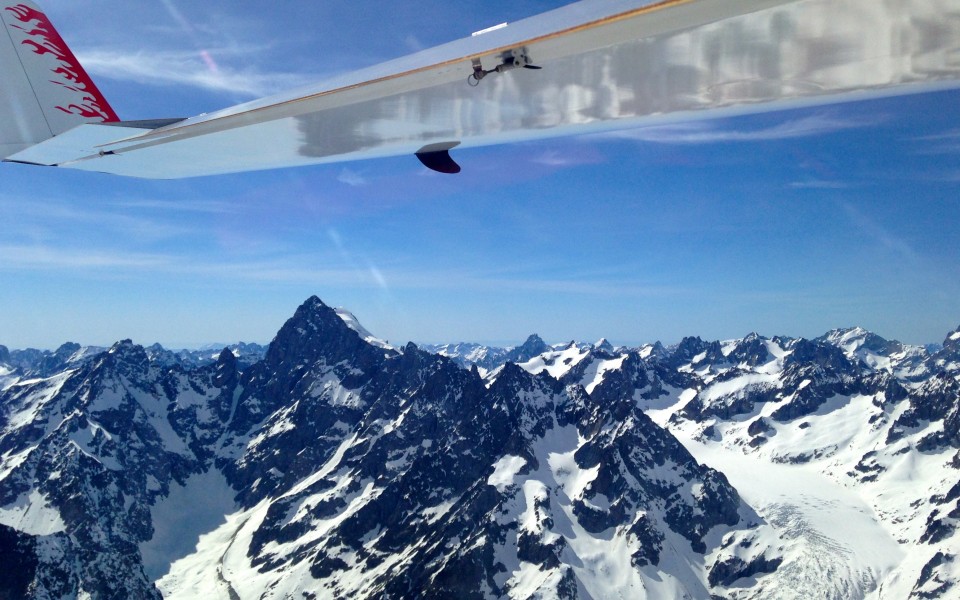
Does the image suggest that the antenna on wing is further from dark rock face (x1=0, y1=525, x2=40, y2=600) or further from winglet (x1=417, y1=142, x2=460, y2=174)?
dark rock face (x1=0, y1=525, x2=40, y2=600)

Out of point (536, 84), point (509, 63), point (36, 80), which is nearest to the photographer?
point (509, 63)

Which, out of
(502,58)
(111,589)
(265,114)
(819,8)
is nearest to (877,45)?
(819,8)

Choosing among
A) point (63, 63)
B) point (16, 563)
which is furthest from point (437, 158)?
point (16, 563)

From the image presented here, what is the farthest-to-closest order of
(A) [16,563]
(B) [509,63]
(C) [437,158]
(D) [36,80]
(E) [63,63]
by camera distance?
(A) [16,563], (E) [63,63], (D) [36,80], (C) [437,158], (B) [509,63]

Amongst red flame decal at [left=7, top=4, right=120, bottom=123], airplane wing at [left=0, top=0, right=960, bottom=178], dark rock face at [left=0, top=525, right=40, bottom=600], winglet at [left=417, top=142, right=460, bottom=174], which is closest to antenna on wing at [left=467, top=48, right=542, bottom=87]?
airplane wing at [left=0, top=0, right=960, bottom=178]

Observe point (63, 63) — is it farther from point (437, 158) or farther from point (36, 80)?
point (437, 158)

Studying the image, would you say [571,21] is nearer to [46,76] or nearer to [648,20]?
[648,20]
